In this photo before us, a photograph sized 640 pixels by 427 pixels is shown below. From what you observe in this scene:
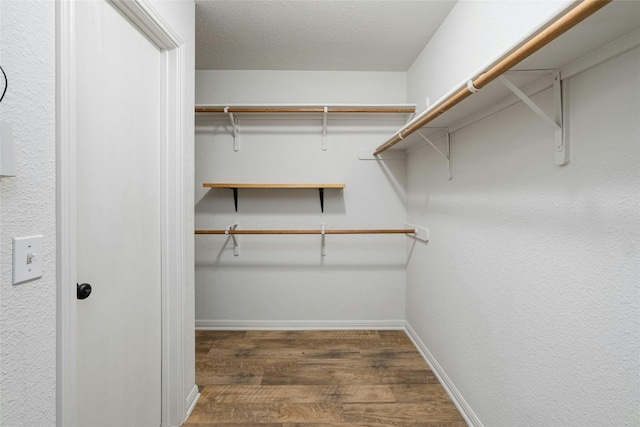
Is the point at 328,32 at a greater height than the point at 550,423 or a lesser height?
greater

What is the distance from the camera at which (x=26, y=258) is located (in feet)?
2.15

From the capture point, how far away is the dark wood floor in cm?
150

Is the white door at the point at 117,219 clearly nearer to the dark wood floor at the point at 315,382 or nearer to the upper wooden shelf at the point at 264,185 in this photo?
the dark wood floor at the point at 315,382

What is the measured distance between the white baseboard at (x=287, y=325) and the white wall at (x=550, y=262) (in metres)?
0.90

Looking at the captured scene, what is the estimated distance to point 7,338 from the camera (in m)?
0.62

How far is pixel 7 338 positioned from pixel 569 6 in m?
1.35

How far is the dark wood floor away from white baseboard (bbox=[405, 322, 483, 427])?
0.03m

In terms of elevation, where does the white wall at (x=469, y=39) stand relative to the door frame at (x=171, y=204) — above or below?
above

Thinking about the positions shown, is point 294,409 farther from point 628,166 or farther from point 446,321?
point 628,166

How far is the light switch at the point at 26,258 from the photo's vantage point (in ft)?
2.08

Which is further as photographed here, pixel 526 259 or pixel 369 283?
pixel 369 283

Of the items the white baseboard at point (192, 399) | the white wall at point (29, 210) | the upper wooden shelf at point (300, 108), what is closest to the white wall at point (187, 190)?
the white baseboard at point (192, 399)

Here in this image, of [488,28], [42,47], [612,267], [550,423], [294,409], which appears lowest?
[294,409]

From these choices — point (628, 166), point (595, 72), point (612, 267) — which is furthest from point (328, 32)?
point (612, 267)
